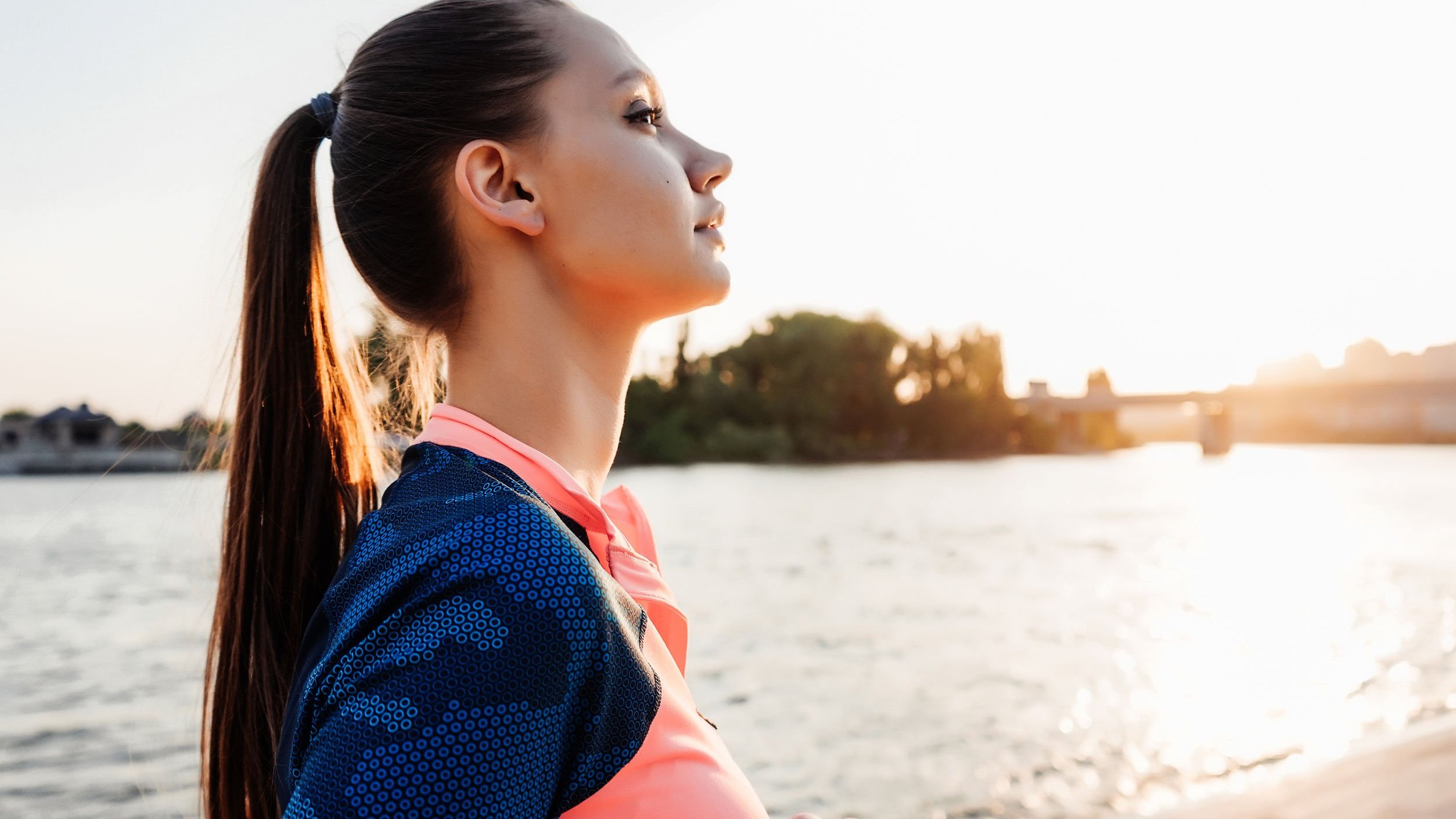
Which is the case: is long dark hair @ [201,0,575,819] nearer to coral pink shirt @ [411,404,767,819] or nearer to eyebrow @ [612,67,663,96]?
eyebrow @ [612,67,663,96]

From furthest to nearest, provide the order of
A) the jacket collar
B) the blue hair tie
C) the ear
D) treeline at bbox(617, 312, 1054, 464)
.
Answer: treeline at bbox(617, 312, 1054, 464) → the blue hair tie → the ear → the jacket collar

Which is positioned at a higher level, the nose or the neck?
the nose

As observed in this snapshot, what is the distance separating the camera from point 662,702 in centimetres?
72

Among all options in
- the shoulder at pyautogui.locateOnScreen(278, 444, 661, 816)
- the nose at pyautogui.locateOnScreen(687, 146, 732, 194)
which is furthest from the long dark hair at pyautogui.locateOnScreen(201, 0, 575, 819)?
the shoulder at pyautogui.locateOnScreen(278, 444, 661, 816)

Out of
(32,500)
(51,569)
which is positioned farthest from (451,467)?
(32,500)

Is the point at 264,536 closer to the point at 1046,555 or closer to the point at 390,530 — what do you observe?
the point at 390,530

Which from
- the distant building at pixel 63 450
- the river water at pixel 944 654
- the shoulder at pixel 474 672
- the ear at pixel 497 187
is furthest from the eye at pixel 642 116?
the distant building at pixel 63 450

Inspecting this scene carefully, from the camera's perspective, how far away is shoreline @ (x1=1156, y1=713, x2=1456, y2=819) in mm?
2494

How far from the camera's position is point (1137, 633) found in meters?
9.41

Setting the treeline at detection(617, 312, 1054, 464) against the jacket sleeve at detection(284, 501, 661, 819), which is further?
the treeline at detection(617, 312, 1054, 464)

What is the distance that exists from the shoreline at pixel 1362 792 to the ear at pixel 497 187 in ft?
7.79

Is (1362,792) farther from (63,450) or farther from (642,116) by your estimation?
(63,450)

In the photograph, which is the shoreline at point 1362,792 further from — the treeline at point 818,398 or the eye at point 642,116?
the treeline at point 818,398

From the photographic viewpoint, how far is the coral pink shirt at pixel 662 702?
681mm
